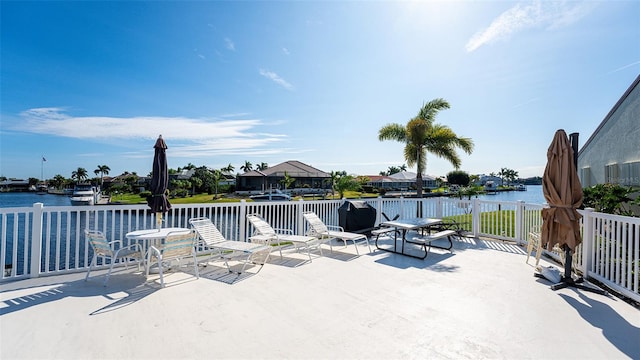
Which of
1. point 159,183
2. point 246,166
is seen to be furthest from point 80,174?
point 159,183

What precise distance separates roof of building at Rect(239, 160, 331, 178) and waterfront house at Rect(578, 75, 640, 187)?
35.8 metres

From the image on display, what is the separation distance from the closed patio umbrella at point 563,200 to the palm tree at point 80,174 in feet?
294

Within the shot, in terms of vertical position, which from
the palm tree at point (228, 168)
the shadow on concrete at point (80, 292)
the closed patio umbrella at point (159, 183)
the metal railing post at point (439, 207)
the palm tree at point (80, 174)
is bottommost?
the shadow on concrete at point (80, 292)

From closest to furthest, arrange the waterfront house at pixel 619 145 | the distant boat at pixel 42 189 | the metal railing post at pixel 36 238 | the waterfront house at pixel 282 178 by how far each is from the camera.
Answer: the metal railing post at pixel 36 238 → the waterfront house at pixel 619 145 → the waterfront house at pixel 282 178 → the distant boat at pixel 42 189

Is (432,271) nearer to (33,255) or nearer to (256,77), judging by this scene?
(33,255)

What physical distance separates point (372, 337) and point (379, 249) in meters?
3.80

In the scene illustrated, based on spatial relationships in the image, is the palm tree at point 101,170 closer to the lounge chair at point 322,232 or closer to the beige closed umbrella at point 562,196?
the lounge chair at point 322,232

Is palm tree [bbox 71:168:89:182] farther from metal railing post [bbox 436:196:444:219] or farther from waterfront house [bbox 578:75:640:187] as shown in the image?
waterfront house [bbox 578:75:640:187]

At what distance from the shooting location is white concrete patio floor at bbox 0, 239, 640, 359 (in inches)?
91.7

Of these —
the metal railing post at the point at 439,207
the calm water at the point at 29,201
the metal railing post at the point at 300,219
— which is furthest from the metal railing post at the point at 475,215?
the calm water at the point at 29,201

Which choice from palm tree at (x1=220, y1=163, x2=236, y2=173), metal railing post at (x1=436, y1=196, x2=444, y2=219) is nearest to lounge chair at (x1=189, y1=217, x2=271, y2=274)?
metal railing post at (x1=436, y1=196, x2=444, y2=219)

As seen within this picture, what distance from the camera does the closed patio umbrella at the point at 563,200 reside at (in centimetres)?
396

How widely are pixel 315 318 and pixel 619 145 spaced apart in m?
9.14

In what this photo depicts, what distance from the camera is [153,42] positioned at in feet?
30.4
